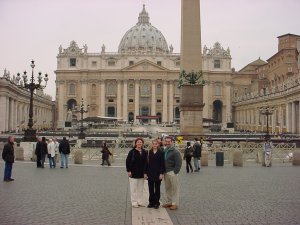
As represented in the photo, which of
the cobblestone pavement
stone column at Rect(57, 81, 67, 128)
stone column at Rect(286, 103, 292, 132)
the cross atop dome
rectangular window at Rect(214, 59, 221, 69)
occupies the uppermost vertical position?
the cross atop dome

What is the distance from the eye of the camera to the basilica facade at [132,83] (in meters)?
103

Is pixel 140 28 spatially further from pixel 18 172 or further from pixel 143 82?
pixel 18 172

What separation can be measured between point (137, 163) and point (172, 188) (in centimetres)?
87

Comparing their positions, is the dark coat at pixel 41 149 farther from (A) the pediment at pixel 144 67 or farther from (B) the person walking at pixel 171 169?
(A) the pediment at pixel 144 67

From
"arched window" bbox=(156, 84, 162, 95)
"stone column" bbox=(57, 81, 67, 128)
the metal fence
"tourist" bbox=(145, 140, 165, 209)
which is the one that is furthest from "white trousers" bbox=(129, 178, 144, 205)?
"arched window" bbox=(156, 84, 162, 95)

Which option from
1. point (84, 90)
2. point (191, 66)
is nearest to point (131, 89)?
point (84, 90)

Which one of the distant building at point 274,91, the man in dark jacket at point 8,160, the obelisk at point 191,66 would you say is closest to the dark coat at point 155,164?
the man in dark jacket at point 8,160

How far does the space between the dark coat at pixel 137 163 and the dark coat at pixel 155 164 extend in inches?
5.8

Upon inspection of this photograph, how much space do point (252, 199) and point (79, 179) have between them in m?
5.80

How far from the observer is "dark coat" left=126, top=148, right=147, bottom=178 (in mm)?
8797

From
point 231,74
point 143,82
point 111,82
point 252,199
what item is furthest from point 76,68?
point 252,199

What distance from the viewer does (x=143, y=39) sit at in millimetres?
132000

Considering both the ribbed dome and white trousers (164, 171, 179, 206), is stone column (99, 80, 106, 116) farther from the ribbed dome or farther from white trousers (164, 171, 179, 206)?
white trousers (164, 171, 179, 206)

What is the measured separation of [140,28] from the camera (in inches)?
5374
